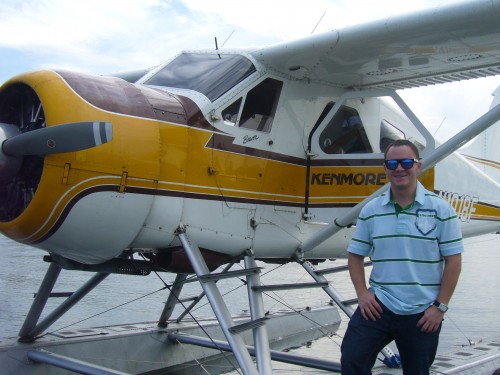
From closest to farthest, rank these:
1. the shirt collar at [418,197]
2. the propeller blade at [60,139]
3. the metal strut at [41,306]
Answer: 1. the shirt collar at [418,197]
2. the propeller blade at [60,139]
3. the metal strut at [41,306]

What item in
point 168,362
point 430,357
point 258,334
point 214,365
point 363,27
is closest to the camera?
point 430,357

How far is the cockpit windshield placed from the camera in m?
4.95

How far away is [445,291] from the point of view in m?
2.79

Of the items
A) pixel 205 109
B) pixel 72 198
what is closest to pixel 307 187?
pixel 205 109

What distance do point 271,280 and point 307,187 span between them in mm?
11437

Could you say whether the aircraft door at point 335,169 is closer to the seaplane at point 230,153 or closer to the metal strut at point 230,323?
the seaplane at point 230,153

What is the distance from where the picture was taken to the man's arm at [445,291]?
2.78 metres

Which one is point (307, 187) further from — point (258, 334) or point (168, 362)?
point (168, 362)

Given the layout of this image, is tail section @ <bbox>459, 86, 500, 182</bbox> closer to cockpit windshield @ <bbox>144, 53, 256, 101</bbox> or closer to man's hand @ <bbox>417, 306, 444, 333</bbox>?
cockpit windshield @ <bbox>144, 53, 256, 101</bbox>

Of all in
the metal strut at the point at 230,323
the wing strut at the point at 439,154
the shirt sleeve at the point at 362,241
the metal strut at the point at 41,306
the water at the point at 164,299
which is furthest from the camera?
the water at the point at 164,299

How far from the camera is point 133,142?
4105 mm

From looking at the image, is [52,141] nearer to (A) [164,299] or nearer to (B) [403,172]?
(B) [403,172]

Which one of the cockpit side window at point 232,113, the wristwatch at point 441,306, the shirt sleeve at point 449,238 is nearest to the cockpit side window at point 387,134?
the cockpit side window at point 232,113

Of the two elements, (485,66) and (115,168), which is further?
(485,66)
